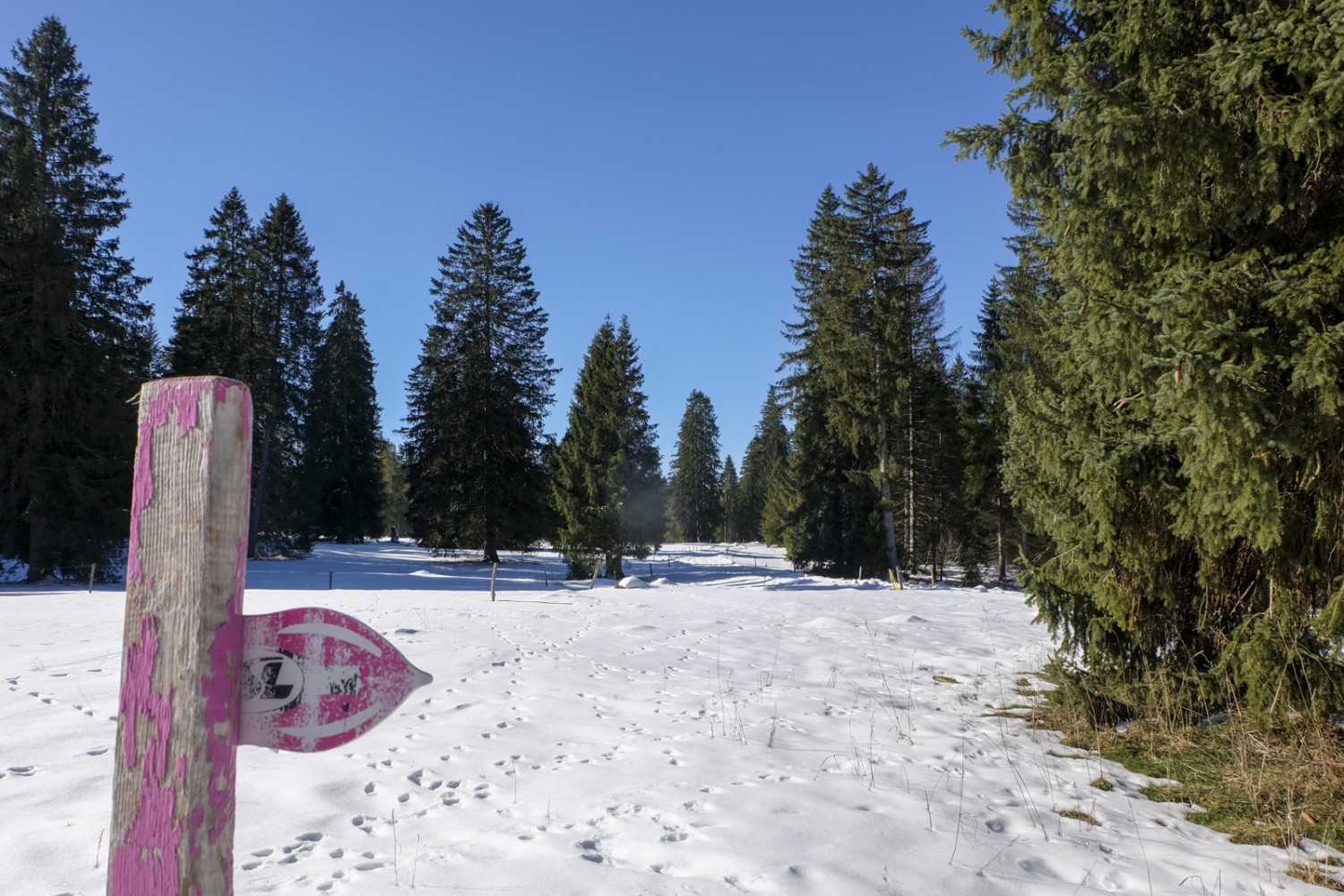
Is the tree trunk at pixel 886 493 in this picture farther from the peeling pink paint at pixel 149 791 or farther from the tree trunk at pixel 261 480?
the peeling pink paint at pixel 149 791

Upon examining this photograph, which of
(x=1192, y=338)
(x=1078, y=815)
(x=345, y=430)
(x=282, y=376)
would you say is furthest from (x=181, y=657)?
(x=345, y=430)

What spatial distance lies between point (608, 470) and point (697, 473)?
4439cm

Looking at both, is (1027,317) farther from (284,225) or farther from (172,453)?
(284,225)

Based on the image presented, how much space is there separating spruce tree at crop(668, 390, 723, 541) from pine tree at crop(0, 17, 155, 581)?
51.3m

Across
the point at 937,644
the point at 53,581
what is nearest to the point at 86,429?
the point at 53,581

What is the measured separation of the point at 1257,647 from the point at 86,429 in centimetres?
2581

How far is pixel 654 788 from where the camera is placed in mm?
4523

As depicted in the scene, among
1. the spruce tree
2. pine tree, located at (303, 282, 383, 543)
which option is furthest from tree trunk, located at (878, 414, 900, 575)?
the spruce tree

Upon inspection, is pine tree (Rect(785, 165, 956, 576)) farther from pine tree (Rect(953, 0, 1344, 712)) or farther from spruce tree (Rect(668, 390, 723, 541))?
spruce tree (Rect(668, 390, 723, 541))

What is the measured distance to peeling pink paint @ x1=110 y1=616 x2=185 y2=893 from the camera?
1485 millimetres

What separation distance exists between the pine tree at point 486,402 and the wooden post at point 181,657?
87.8 ft

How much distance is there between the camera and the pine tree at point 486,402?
28062 millimetres

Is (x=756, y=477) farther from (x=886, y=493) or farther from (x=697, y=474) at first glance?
(x=886, y=493)

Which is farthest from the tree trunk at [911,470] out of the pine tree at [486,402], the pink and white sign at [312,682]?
the pink and white sign at [312,682]
